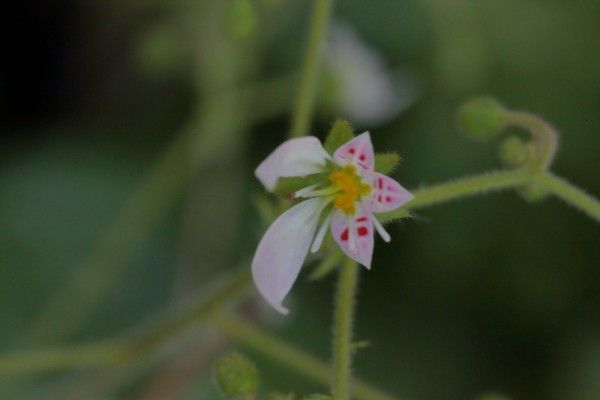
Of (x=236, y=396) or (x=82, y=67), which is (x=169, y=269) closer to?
(x=82, y=67)

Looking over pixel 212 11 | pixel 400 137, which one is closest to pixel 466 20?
pixel 400 137

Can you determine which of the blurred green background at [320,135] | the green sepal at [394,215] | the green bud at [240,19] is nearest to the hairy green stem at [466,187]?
the green sepal at [394,215]

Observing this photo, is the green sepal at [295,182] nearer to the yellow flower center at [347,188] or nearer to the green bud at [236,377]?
the yellow flower center at [347,188]

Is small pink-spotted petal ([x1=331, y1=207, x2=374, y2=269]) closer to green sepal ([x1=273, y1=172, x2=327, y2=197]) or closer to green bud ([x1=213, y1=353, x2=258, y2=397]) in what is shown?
green sepal ([x1=273, y1=172, x2=327, y2=197])

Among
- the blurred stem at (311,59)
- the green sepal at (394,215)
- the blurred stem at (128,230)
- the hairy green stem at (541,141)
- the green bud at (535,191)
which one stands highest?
the blurred stem at (128,230)

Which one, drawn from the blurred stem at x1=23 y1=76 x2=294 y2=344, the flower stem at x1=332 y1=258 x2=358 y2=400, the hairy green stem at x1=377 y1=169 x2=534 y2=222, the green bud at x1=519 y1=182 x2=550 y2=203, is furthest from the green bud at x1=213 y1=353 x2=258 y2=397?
the blurred stem at x1=23 y1=76 x2=294 y2=344
